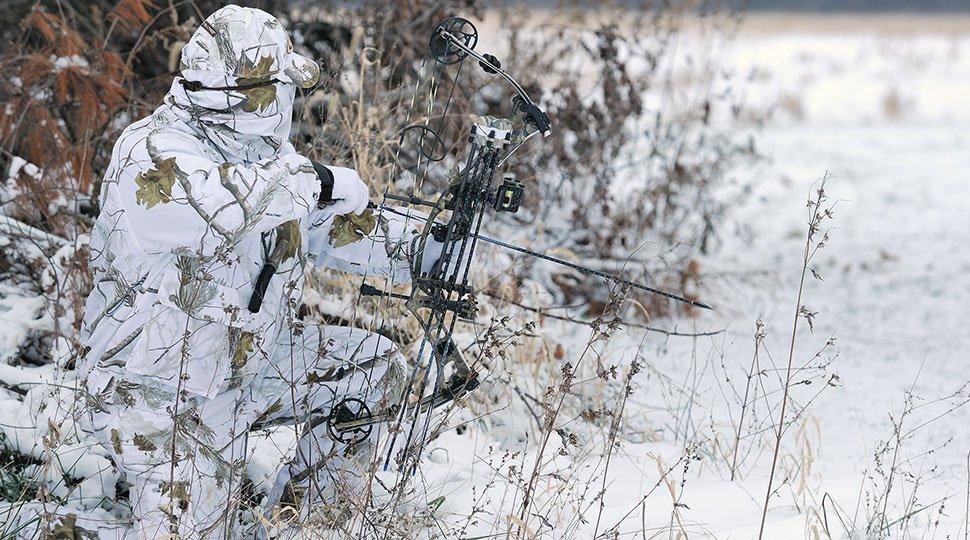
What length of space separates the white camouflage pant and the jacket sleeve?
0.38 metres

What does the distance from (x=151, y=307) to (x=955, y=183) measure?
35.8 ft

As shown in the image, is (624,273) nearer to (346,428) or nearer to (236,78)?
(346,428)

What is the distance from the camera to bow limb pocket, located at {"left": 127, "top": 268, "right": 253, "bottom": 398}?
314cm

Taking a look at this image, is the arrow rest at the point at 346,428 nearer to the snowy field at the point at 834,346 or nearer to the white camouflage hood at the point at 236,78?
the snowy field at the point at 834,346

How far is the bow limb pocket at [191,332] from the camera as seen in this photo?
3.14 m

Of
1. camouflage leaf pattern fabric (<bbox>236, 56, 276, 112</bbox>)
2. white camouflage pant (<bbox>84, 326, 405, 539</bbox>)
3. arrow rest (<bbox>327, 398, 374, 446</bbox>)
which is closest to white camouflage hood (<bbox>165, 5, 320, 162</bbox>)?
camouflage leaf pattern fabric (<bbox>236, 56, 276, 112</bbox>)

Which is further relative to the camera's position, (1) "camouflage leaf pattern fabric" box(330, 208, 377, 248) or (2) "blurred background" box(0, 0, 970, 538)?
(2) "blurred background" box(0, 0, 970, 538)

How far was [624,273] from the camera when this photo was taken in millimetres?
5625

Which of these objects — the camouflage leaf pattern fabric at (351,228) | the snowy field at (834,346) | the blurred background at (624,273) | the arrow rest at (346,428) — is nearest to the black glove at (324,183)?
the camouflage leaf pattern fabric at (351,228)

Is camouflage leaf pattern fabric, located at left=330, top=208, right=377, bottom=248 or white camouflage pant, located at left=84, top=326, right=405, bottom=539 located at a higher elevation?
camouflage leaf pattern fabric, located at left=330, top=208, right=377, bottom=248

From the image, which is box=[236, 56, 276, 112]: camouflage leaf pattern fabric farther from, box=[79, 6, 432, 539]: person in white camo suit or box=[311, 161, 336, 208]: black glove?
box=[311, 161, 336, 208]: black glove

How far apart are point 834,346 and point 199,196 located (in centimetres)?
391

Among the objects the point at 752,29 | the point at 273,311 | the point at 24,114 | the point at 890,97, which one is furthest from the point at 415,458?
the point at 752,29

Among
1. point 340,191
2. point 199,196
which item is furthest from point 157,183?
point 340,191
